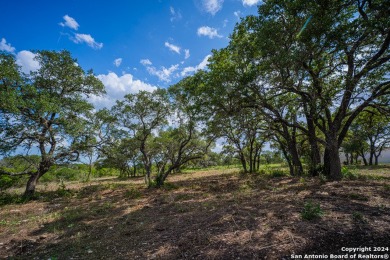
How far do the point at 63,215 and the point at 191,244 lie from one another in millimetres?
7032

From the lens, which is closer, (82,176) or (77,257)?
(77,257)

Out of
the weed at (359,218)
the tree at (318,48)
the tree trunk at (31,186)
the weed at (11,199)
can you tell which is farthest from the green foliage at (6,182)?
the weed at (359,218)

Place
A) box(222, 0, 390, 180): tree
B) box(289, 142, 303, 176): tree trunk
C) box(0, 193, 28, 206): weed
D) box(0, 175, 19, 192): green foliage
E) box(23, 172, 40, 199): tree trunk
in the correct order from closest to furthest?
box(222, 0, 390, 180): tree → box(0, 193, 28, 206): weed → box(23, 172, 40, 199): tree trunk → box(0, 175, 19, 192): green foliage → box(289, 142, 303, 176): tree trunk

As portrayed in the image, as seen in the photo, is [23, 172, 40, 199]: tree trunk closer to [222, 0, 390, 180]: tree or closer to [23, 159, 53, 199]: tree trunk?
[23, 159, 53, 199]: tree trunk

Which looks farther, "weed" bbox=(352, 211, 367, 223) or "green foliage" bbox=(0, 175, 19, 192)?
"green foliage" bbox=(0, 175, 19, 192)

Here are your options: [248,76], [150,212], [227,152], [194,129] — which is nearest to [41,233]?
[150,212]

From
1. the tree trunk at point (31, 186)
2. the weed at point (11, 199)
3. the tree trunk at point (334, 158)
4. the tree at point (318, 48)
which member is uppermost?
the tree at point (318, 48)

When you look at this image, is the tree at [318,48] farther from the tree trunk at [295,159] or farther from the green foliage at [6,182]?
the green foliage at [6,182]

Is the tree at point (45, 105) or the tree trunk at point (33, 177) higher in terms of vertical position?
the tree at point (45, 105)

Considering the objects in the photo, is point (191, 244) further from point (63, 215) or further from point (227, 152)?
point (227, 152)

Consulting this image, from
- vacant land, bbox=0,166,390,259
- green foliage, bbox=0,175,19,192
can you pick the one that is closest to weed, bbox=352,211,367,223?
vacant land, bbox=0,166,390,259

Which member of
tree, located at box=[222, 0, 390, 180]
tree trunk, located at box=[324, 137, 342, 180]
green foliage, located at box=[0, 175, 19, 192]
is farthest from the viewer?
green foliage, located at box=[0, 175, 19, 192]

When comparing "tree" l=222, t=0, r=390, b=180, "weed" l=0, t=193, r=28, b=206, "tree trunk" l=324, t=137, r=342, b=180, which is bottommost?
"weed" l=0, t=193, r=28, b=206

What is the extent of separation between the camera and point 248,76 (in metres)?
8.20
